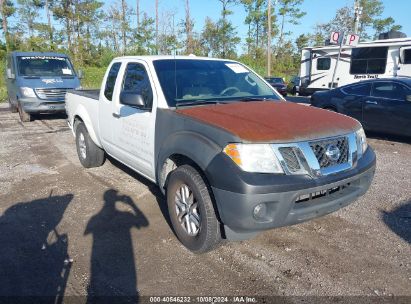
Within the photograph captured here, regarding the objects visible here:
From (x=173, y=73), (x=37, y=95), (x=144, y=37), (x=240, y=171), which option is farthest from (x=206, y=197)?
(x=144, y=37)

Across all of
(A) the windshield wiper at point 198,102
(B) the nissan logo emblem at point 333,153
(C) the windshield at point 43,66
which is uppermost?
(C) the windshield at point 43,66

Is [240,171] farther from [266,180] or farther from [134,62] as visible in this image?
[134,62]

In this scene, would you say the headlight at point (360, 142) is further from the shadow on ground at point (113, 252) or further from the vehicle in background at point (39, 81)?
the vehicle in background at point (39, 81)

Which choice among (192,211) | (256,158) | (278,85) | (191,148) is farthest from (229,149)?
(278,85)

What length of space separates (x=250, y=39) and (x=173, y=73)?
42108 millimetres

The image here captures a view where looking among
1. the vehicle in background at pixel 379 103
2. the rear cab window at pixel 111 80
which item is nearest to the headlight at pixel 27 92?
the rear cab window at pixel 111 80

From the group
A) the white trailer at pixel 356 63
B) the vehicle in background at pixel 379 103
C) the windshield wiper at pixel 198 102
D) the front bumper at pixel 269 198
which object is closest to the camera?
the front bumper at pixel 269 198

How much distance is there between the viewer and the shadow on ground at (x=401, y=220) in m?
3.76

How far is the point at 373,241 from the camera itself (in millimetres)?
3604

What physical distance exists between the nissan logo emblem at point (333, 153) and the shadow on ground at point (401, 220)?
138 cm

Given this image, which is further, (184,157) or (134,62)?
(134,62)

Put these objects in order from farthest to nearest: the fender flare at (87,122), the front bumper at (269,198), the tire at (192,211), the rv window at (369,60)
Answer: the rv window at (369,60) < the fender flare at (87,122) < the tire at (192,211) < the front bumper at (269,198)

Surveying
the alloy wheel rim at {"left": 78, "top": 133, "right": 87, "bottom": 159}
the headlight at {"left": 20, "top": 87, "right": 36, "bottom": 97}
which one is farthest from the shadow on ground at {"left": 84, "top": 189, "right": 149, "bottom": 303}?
the headlight at {"left": 20, "top": 87, "right": 36, "bottom": 97}

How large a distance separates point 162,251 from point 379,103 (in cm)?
701
